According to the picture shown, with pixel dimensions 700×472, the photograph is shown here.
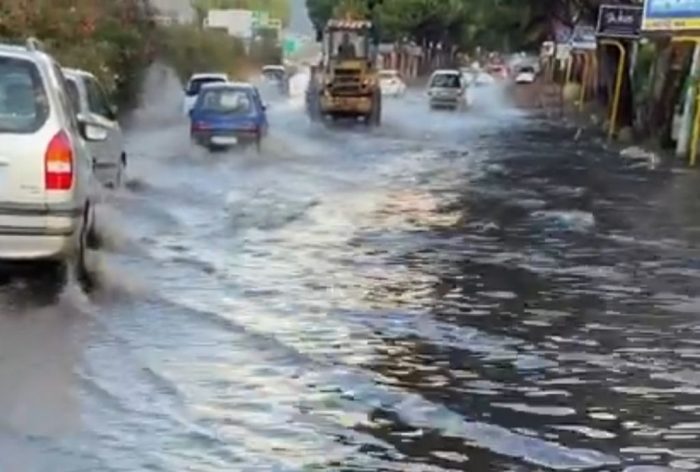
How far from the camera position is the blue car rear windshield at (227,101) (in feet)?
105

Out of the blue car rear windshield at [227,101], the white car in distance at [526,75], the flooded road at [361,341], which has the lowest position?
the white car in distance at [526,75]

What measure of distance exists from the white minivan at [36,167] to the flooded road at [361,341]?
450 millimetres

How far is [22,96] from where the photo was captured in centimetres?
1238

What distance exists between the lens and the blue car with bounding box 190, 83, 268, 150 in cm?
3189

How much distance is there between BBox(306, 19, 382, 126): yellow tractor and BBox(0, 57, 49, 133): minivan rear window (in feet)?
118

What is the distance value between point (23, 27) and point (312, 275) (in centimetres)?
1759

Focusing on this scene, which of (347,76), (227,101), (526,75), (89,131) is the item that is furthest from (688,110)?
A: (526,75)

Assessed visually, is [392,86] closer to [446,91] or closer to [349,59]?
[446,91]

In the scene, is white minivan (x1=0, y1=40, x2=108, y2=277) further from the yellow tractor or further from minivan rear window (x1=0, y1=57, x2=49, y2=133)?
the yellow tractor

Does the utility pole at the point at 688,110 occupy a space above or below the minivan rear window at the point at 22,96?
below

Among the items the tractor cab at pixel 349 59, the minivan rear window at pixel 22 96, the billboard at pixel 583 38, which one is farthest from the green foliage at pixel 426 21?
the minivan rear window at pixel 22 96

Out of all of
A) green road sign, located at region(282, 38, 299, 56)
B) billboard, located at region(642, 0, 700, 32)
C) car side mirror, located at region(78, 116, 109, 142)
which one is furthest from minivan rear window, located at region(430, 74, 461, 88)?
car side mirror, located at region(78, 116, 109, 142)

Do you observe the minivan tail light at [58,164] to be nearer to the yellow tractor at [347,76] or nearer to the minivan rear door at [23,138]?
the minivan rear door at [23,138]

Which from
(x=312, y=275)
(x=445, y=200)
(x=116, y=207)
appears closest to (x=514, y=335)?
(x=312, y=275)
